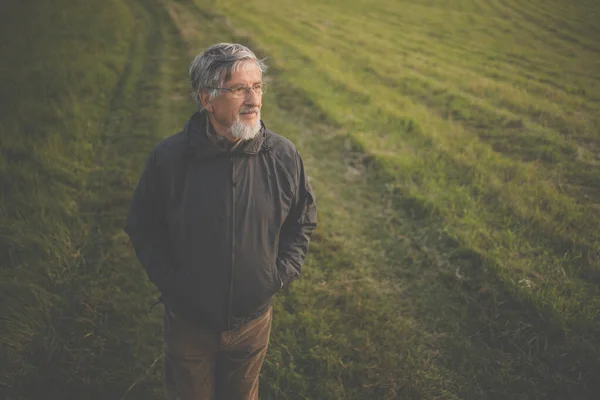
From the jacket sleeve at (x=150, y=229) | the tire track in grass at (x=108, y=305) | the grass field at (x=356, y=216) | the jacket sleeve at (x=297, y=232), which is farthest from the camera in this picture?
the grass field at (x=356, y=216)

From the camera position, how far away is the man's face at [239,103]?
2.19 meters

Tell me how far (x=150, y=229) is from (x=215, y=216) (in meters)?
0.49

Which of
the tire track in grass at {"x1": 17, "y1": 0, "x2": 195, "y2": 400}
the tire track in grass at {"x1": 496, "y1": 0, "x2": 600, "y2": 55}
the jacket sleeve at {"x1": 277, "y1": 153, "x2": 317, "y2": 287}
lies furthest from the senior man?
the tire track in grass at {"x1": 496, "y1": 0, "x2": 600, "y2": 55}

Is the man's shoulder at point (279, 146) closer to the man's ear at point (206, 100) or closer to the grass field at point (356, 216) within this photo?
the man's ear at point (206, 100)

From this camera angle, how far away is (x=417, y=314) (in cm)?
399

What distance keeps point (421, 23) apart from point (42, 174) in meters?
12.2

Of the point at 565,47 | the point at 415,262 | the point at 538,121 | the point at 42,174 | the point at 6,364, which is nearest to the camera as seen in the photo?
the point at 6,364

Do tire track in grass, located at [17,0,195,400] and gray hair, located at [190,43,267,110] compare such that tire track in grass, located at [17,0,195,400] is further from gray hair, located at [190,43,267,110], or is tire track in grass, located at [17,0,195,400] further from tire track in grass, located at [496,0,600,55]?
tire track in grass, located at [496,0,600,55]

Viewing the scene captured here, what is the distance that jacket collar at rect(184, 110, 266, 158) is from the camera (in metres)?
2.18

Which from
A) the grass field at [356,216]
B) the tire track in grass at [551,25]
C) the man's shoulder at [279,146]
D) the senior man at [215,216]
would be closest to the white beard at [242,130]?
the senior man at [215,216]

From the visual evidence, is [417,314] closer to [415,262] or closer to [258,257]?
[415,262]

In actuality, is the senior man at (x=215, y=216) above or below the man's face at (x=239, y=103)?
below

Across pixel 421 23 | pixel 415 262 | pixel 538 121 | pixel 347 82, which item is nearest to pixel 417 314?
pixel 415 262

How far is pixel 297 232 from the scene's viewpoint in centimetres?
270
